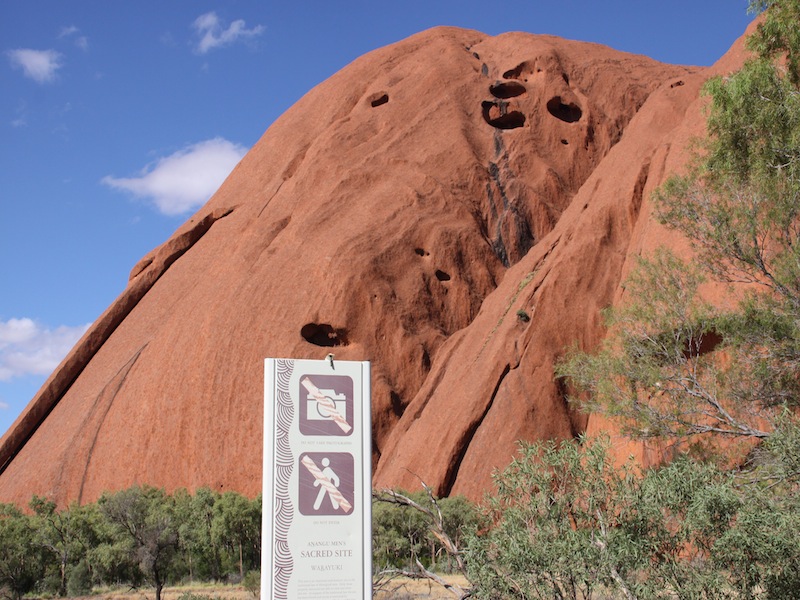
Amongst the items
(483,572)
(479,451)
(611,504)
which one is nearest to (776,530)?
(611,504)

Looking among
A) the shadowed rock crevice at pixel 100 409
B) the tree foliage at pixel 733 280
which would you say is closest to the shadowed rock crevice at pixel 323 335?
the shadowed rock crevice at pixel 100 409

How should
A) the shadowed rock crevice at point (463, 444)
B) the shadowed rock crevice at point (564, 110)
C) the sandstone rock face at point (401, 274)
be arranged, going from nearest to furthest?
the shadowed rock crevice at point (463, 444)
the sandstone rock face at point (401, 274)
the shadowed rock crevice at point (564, 110)

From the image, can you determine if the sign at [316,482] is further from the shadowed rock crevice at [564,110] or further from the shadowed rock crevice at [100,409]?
the shadowed rock crevice at [564,110]

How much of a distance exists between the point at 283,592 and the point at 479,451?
17.8 meters

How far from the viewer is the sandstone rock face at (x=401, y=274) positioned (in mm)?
25531

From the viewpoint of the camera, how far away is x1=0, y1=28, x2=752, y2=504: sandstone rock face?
83.8 ft

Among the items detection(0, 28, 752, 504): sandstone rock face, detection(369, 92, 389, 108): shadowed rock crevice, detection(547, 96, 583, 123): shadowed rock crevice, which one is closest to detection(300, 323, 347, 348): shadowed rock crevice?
detection(0, 28, 752, 504): sandstone rock face

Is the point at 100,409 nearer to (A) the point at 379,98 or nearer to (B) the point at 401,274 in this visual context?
(B) the point at 401,274

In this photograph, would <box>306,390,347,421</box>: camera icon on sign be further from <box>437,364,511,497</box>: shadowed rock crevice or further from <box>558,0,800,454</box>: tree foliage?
<box>437,364,511,497</box>: shadowed rock crevice

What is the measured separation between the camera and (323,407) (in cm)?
690

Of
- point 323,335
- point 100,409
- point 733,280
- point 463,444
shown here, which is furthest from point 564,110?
point 100,409

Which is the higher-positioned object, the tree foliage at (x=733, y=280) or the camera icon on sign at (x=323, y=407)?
the tree foliage at (x=733, y=280)

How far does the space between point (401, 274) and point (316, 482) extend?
23.4 meters

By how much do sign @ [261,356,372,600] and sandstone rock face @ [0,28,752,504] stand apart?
55.4ft
